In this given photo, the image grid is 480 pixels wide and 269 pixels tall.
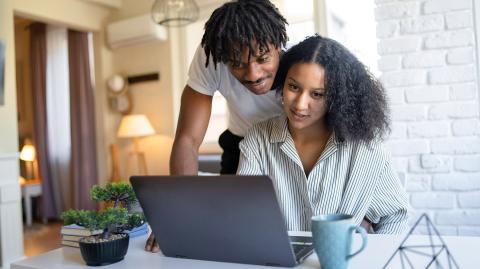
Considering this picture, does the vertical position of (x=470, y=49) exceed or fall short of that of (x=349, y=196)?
it exceeds it

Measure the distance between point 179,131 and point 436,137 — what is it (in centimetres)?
122

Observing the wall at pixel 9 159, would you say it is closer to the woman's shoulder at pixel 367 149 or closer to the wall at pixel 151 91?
the wall at pixel 151 91

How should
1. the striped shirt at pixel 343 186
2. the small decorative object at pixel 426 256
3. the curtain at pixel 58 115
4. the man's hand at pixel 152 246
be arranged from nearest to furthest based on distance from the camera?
the small decorative object at pixel 426 256
the man's hand at pixel 152 246
the striped shirt at pixel 343 186
the curtain at pixel 58 115

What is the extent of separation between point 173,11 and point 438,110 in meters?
1.81

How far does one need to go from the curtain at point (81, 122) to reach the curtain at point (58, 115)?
22 cm

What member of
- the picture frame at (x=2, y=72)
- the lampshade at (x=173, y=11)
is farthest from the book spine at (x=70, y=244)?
the picture frame at (x=2, y=72)

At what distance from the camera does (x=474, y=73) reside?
6.28ft

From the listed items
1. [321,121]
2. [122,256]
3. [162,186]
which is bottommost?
[122,256]

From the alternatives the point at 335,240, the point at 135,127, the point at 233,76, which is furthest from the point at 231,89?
the point at 135,127

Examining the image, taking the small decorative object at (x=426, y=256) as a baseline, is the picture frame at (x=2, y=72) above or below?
above

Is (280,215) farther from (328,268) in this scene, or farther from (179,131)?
(179,131)

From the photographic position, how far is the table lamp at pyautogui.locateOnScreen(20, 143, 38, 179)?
4.92 m

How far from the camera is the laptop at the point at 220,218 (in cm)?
68

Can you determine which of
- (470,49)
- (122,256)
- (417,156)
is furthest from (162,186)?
(470,49)
